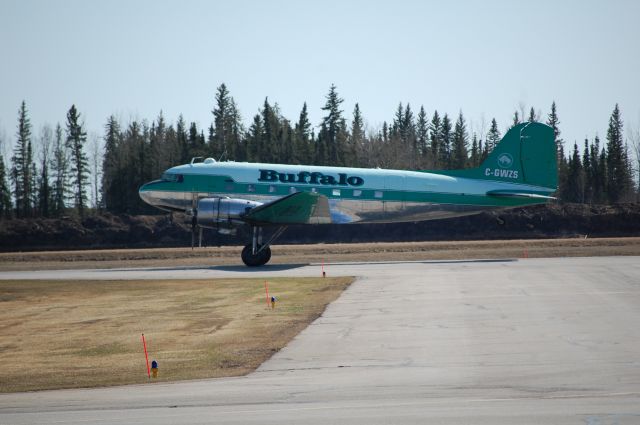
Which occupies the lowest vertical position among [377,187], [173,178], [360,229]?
[360,229]

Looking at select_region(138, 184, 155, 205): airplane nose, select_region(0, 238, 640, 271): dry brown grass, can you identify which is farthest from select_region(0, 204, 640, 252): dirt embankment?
select_region(138, 184, 155, 205): airplane nose

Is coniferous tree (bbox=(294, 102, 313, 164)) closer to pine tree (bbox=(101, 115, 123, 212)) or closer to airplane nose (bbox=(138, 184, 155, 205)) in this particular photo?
pine tree (bbox=(101, 115, 123, 212))

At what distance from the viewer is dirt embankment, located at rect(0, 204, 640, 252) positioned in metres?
62.2

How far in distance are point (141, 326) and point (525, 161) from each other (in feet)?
75.6

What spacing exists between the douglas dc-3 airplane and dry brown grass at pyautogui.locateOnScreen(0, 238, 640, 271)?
323 cm

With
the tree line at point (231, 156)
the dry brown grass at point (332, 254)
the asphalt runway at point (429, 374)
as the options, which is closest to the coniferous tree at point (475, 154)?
the tree line at point (231, 156)

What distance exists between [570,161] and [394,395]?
99628mm

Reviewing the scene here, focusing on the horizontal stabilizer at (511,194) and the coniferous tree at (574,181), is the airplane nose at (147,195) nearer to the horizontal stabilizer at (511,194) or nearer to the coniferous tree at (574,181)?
the horizontal stabilizer at (511,194)

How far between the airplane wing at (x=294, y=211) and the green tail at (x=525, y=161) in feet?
23.4

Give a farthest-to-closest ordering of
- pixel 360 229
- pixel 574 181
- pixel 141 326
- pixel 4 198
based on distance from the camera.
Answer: pixel 574 181, pixel 4 198, pixel 360 229, pixel 141 326

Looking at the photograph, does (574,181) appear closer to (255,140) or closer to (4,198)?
(255,140)

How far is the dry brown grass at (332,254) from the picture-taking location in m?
39.4

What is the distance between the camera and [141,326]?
20969 millimetres

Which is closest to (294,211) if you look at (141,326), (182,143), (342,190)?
(342,190)
